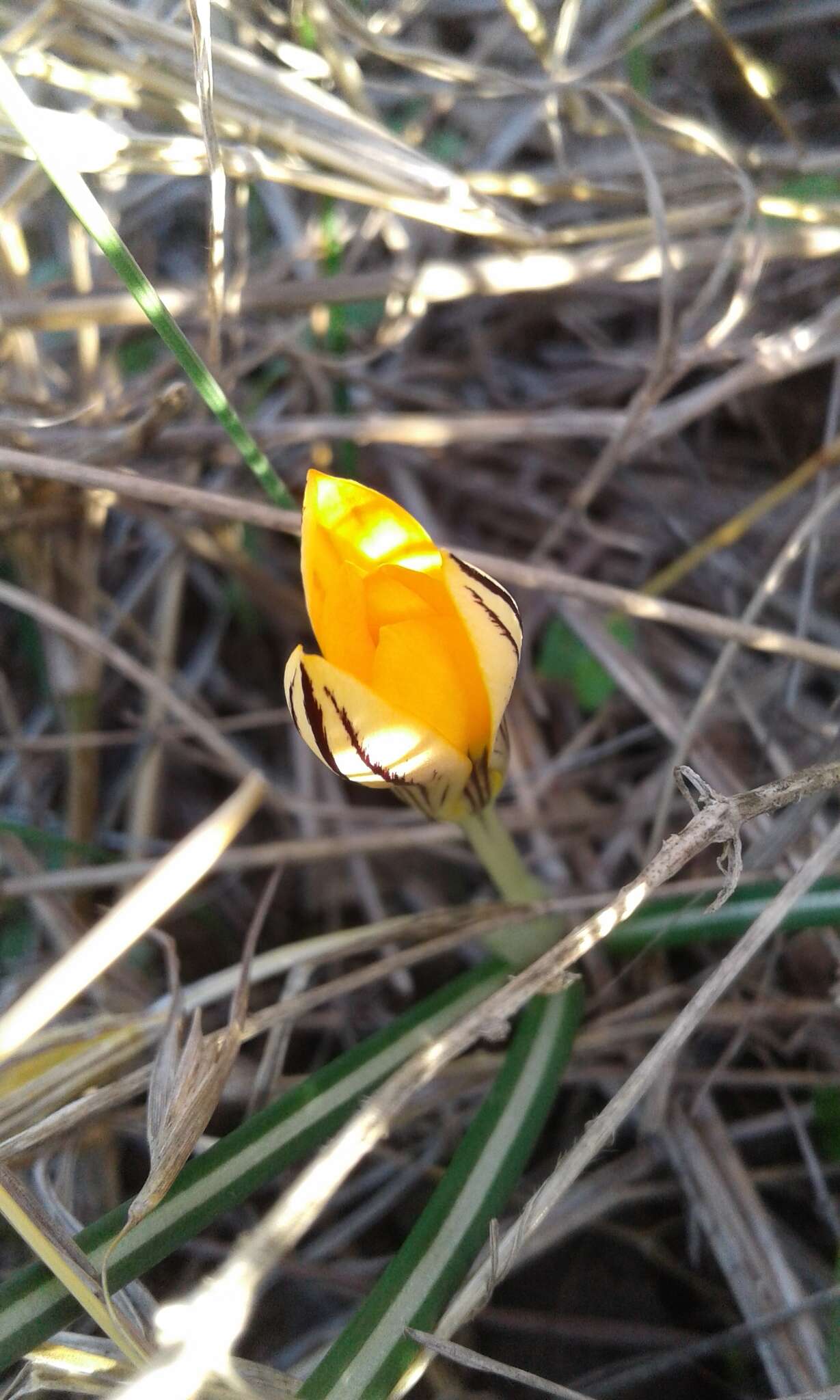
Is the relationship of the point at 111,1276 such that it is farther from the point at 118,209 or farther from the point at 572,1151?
the point at 118,209

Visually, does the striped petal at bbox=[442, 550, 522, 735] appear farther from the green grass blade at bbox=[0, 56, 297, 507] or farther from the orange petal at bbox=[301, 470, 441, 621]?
the green grass blade at bbox=[0, 56, 297, 507]

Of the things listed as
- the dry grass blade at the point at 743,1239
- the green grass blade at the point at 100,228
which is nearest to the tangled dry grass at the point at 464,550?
the dry grass blade at the point at 743,1239

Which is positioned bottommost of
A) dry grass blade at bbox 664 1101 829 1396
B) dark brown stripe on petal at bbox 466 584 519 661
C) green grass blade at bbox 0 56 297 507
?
dry grass blade at bbox 664 1101 829 1396

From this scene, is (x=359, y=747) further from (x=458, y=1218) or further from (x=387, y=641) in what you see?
(x=458, y=1218)

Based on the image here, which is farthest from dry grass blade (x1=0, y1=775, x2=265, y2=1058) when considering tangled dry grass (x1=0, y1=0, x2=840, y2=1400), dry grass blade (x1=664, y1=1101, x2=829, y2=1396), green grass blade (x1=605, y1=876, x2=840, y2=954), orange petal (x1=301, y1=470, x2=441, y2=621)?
dry grass blade (x1=664, y1=1101, x2=829, y2=1396)

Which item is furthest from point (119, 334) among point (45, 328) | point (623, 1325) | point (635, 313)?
point (623, 1325)

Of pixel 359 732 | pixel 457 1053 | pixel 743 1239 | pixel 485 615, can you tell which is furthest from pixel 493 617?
pixel 743 1239
